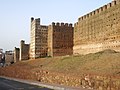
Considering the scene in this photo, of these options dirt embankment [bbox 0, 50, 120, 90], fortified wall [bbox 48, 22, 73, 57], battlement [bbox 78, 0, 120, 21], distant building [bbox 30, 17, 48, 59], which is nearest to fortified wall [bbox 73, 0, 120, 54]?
battlement [bbox 78, 0, 120, 21]

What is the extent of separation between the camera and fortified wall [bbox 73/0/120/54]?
28.6 metres

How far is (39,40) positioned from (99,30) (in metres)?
17.3

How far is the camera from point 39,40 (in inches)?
1898

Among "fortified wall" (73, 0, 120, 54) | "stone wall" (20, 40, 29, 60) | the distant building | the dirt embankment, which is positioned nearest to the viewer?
the dirt embankment

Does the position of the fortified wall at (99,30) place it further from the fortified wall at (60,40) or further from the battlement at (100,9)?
the fortified wall at (60,40)

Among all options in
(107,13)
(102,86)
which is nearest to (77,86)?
(102,86)

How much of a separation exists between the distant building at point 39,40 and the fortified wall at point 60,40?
7.10 ft

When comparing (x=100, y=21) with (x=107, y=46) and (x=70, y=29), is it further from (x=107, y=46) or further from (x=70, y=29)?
(x=70, y=29)

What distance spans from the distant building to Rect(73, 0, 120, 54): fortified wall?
8760 mm

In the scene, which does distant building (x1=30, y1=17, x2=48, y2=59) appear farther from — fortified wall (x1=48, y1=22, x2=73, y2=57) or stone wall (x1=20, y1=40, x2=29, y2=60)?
stone wall (x1=20, y1=40, x2=29, y2=60)

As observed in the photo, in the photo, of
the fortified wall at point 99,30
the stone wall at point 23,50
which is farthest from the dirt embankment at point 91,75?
the stone wall at point 23,50

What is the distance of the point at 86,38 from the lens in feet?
120

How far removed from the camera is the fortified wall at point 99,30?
2861cm

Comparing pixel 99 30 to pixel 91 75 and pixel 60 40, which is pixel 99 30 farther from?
pixel 91 75
